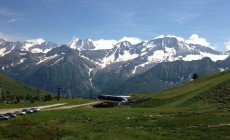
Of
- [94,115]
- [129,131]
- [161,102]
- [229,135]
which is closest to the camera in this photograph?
[229,135]

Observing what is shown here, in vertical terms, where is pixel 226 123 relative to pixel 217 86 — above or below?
below

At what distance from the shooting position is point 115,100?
15312 centimetres

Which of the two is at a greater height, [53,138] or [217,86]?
[217,86]

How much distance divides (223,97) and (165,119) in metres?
36.3

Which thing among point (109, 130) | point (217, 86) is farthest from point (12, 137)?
point (217, 86)

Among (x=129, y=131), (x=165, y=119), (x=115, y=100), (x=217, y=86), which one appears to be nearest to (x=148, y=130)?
(x=129, y=131)

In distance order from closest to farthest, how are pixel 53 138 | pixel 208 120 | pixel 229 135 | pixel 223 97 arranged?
pixel 229 135 → pixel 53 138 → pixel 208 120 → pixel 223 97

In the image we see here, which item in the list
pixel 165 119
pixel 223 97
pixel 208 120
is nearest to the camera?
pixel 208 120

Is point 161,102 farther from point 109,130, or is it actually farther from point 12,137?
point 12,137

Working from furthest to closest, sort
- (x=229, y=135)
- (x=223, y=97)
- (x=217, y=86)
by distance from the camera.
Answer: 1. (x=217, y=86)
2. (x=223, y=97)
3. (x=229, y=135)

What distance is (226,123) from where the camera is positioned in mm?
65375

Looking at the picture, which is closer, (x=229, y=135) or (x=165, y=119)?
(x=229, y=135)

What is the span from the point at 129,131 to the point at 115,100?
298 ft

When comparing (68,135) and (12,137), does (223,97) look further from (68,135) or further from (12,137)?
(12,137)
